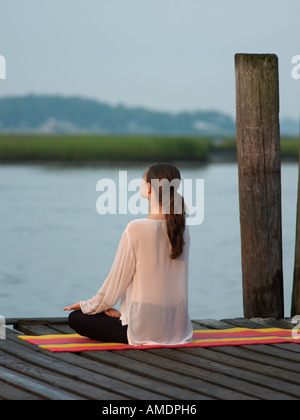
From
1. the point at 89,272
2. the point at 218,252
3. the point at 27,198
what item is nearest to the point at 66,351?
the point at 89,272

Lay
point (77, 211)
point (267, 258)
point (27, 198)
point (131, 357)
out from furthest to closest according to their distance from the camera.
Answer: point (27, 198), point (77, 211), point (267, 258), point (131, 357)

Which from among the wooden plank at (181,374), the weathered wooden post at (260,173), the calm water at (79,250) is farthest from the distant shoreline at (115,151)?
the wooden plank at (181,374)

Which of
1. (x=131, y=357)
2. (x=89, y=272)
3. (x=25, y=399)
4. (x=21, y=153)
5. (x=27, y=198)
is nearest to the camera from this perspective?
(x=25, y=399)

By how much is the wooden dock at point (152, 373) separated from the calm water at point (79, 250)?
220 inches

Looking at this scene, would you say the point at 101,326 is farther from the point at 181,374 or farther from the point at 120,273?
the point at 181,374

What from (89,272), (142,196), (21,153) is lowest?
(89,272)

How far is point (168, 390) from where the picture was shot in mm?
3781

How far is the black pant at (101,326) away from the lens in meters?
4.57

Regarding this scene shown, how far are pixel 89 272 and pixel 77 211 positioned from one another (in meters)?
11.7

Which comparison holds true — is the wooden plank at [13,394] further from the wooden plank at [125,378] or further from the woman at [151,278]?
the woman at [151,278]

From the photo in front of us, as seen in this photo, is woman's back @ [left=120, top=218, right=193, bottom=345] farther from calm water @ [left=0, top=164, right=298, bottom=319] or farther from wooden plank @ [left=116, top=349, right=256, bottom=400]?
calm water @ [left=0, top=164, right=298, bottom=319]

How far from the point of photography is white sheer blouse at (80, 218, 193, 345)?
448 cm

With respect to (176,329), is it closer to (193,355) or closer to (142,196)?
(193,355)

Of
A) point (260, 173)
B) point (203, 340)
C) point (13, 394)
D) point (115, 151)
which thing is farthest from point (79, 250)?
point (115, 151)
